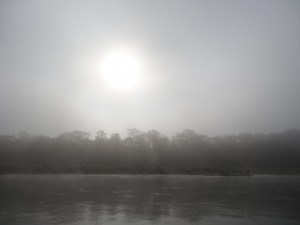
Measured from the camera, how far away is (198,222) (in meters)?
30.3

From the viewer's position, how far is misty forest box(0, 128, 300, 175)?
474 ft

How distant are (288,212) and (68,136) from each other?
144 m

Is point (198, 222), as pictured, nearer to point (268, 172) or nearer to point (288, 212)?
point (288, 212)

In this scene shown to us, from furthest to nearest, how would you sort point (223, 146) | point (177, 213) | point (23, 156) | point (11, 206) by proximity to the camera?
point (223, 146) → point (23, 156) → point (11, 206) → point (177, 213)

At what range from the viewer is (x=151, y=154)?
164 metres

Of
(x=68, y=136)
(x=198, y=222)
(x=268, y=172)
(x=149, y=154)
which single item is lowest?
(x=198, y=222)

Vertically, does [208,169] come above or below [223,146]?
below

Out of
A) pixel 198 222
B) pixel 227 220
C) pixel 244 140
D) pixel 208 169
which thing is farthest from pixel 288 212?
pixel 244 140

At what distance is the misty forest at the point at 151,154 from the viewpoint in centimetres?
14438

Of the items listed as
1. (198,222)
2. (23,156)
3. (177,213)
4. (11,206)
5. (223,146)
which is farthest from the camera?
(223,146)

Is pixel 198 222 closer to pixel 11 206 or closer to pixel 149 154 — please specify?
pixel 11 206

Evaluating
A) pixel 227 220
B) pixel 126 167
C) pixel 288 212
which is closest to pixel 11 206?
pixel 227 220

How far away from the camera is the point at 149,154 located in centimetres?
16288

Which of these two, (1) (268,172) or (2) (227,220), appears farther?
(1) (268,172)
